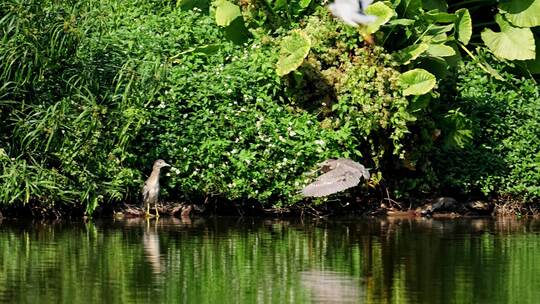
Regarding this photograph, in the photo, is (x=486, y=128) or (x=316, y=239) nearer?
(x=316, y=239)

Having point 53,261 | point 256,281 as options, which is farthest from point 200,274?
point 53,261

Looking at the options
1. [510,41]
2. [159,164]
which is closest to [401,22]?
[510,41]

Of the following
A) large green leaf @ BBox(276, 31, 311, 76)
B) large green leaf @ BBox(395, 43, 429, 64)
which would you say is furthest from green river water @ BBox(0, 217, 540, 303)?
large green leaf @ BBox(395, 43, 429, 64)

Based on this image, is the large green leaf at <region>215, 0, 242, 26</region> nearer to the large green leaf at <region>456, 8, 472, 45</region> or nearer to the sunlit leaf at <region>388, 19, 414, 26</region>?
the sunlit leaf at <region>388, 19, 414, 26</region>

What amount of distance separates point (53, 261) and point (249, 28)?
5531mm

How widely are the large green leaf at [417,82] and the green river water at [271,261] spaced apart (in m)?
1.36

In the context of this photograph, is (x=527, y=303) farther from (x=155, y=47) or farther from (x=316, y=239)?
(x=155, y=47)

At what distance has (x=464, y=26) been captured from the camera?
634 inches

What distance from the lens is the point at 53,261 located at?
11.1 meters

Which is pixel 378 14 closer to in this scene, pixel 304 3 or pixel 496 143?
pixel 304 3

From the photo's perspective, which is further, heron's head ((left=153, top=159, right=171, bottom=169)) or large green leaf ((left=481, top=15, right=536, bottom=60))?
large green leaf ((left=481, top=15, right=536, bottom=60))

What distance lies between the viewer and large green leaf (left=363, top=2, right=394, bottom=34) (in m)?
14.7

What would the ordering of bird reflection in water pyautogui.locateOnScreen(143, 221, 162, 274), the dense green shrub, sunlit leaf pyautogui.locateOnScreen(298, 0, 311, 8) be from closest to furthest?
bird reflection in water pyautogui.locateOnScreen(143, 221, 162, 274), the dense green shrub, sunlit leaf pyautogui.locateOnScreen(298, 0, 311, 8)

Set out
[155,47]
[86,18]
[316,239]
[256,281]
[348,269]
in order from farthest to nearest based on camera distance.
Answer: [155,47], [86,18], [316,239], [348,269], [256,281]
